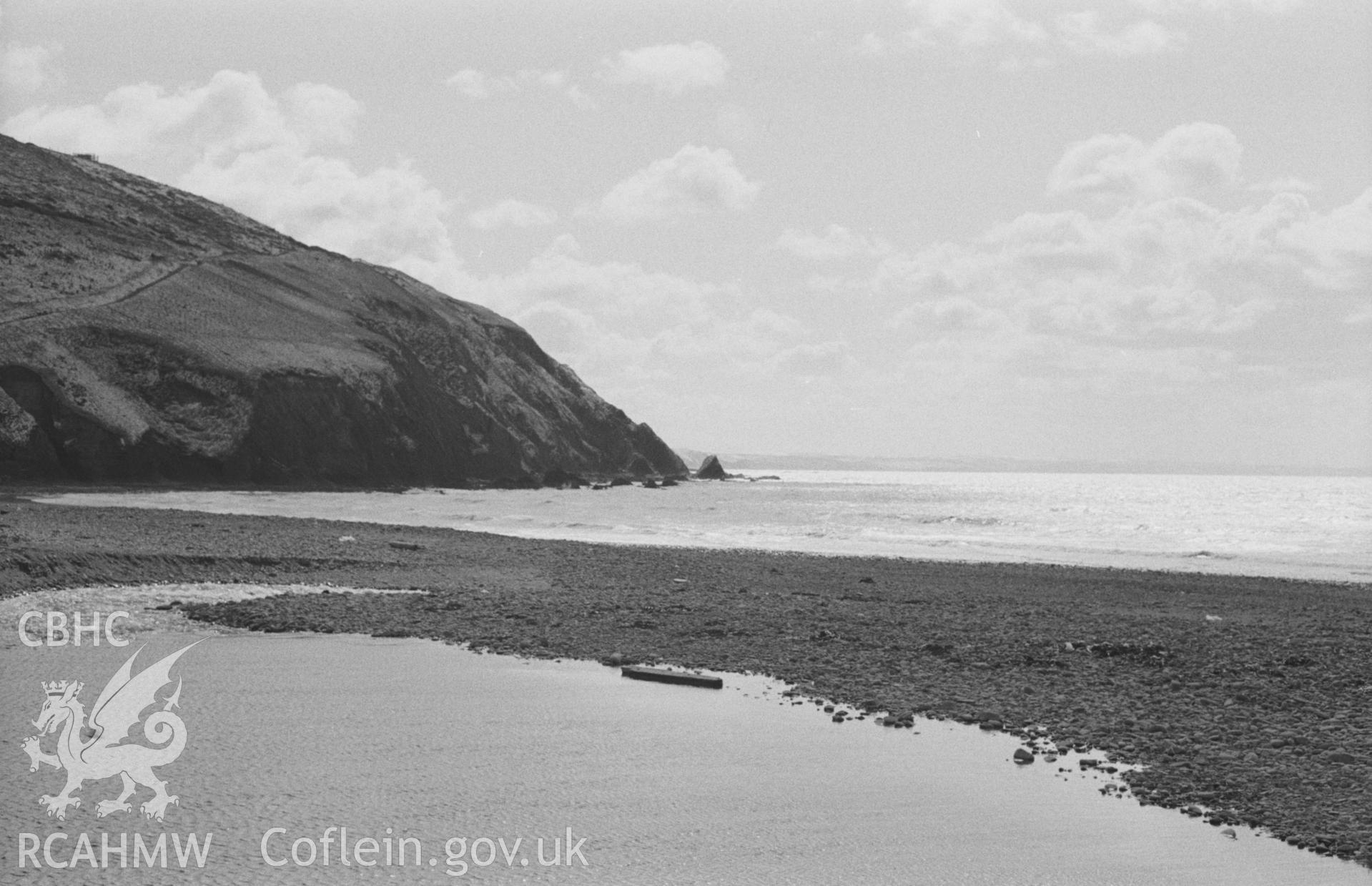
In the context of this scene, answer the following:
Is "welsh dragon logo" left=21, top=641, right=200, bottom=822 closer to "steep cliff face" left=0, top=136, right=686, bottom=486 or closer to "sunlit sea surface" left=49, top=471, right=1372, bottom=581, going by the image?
"sunlit sea surface" left=49, top=471, right=1372, bottom=581

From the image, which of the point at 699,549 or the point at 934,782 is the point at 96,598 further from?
the point at 699,549

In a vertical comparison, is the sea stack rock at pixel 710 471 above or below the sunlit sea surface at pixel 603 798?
above

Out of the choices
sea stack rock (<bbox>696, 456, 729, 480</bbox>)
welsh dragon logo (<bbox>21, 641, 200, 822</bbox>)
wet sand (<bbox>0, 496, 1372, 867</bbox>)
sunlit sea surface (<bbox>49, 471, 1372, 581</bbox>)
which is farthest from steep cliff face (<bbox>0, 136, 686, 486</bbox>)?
welsh dragon logo (<bbox>21, 641, 200, 822</bbox>)

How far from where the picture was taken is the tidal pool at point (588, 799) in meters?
6.71

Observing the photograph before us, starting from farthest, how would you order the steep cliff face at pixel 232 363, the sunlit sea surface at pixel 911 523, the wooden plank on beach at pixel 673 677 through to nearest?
the steep cliff face at pixel 232 363
the sunlit sea surface at pixel 911 523
the wooden plank on beach at pixel 673 677

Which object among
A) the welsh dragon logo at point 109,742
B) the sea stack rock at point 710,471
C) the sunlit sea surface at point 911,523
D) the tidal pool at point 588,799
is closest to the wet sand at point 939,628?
the tidal pool at point 588,799

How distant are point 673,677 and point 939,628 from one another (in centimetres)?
632

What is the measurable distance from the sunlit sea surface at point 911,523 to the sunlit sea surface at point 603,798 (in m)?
26.8

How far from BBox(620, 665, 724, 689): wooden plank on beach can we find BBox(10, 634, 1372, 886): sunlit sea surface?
0.65 meters

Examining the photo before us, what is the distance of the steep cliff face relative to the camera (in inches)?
2712

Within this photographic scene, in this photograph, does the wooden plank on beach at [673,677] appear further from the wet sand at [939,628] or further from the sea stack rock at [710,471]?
the sea stack rock at [710,471]

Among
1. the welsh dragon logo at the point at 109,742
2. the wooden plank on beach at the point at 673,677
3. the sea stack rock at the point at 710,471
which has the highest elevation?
the sea stack rock at the point at 710,471

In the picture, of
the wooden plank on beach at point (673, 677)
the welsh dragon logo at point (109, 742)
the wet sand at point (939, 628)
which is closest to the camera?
the welsh dragon logo at point (109, 742)

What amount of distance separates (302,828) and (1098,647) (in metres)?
11.9
